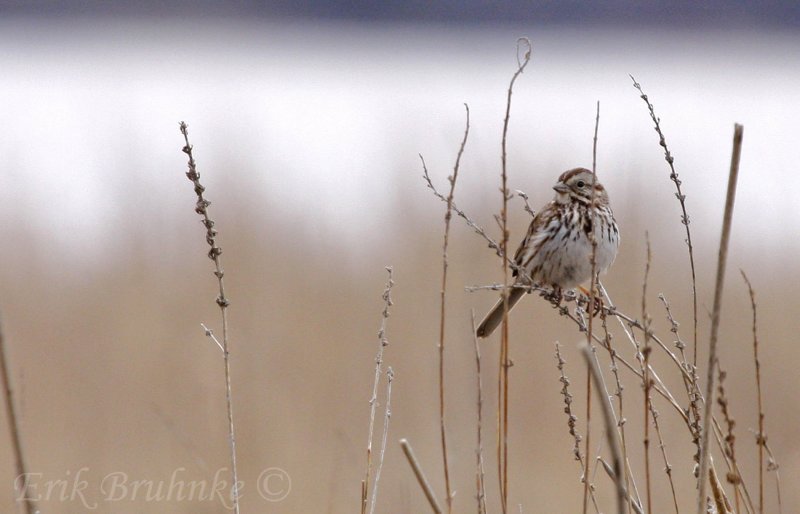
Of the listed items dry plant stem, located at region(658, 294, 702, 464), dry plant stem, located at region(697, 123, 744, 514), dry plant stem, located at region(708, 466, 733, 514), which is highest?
dry plant stem, located at region(697, 123, 744, 514)

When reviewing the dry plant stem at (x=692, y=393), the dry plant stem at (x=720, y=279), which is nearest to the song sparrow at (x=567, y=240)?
the dry plant stem at (x=692, y=393)

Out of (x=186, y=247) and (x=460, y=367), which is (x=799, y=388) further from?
(x=186, y=247)

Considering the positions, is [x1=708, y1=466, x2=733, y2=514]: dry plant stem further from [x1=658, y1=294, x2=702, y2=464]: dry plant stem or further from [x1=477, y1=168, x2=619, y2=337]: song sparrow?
[x1=477, y1=168, x2=619, y2=337]: song sparrow

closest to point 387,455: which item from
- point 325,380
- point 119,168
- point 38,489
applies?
point 325,380

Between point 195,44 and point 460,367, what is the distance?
47.5 feet

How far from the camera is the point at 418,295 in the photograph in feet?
20.5

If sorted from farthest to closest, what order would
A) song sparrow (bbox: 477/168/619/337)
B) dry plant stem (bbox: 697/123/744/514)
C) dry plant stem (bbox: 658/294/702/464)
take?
1. song sparrow (bbox: 477/168/619/337)
2. dry plant stem (bbox: 658/294/702/464)
3. dry plant stem (bbox: 697/123/744/514)

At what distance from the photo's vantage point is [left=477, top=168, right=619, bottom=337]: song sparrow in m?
4.38

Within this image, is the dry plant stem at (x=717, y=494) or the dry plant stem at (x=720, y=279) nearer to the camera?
the dry plant stem at (x=720, y=279)

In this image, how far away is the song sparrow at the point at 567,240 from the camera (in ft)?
14.4

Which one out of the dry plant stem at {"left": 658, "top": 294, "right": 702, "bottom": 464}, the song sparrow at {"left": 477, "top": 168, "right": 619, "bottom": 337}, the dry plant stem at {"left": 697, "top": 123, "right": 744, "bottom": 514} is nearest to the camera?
the dry plant stem at {"left": 697, "top": 123, "right": 744, "bottom": 514}

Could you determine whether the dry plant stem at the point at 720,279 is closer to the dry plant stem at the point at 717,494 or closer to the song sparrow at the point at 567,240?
the dry plant stem at the point at 717,494

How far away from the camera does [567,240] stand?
4.46 meters

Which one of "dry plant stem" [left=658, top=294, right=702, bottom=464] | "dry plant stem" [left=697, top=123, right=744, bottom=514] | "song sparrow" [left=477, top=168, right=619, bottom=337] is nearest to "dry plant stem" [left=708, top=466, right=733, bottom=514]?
"dry plant stem" [left=658, top=294, right=702, bottom=464]
